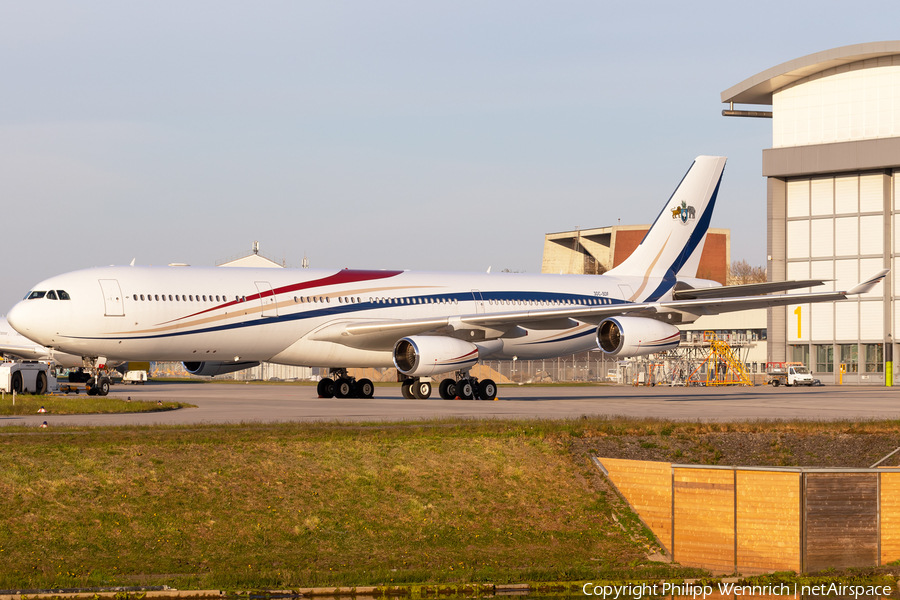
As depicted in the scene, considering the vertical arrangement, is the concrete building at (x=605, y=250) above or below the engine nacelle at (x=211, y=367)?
above

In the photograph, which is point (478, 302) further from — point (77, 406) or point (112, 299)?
point (77, 406)

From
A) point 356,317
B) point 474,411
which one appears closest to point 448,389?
point 356,317

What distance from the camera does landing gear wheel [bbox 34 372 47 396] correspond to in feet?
148

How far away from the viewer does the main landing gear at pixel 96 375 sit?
36500mm

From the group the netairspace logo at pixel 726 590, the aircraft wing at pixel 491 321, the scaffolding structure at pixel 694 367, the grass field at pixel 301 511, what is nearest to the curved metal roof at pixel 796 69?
the scaffolding structure at pixel 694 367

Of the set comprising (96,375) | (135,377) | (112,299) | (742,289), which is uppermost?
(742,289)

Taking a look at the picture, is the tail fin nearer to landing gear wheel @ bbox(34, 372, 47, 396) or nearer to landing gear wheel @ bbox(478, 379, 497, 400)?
landing gear wheel @ bbox(478, 379, 497, 400)

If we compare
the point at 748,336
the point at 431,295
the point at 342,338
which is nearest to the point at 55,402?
the point at 342,338

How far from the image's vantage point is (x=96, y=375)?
134ft

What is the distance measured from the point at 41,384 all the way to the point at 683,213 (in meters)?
30.2

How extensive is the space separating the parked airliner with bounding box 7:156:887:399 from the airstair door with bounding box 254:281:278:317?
1.7 inches

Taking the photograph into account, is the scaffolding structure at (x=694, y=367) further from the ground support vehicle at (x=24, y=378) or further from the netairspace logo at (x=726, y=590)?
the netairspace logo at (x=726, y=590)

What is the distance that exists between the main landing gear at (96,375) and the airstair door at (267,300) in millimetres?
5805

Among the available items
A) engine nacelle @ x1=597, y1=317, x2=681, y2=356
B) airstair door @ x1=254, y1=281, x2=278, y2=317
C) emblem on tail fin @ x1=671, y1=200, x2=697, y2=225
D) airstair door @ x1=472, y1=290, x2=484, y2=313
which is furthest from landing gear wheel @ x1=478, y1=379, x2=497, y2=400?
emblem on tail fin @ x1=671, y1=200, x2=697, y2=225
